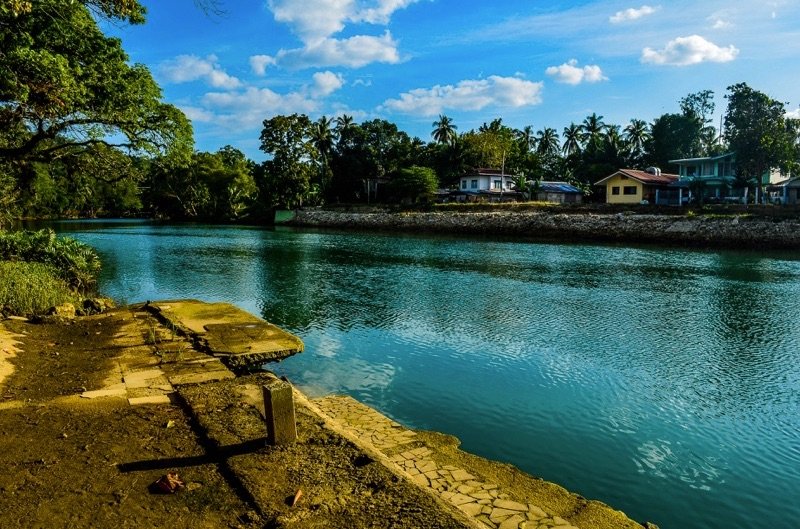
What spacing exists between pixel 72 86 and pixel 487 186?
7087 cm

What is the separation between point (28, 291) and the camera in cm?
1505

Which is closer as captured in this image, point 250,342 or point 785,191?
point 250,342

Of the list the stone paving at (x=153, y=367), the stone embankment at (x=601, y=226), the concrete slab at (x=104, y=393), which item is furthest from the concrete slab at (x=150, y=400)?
the stone embankment at (x=601, y=226)

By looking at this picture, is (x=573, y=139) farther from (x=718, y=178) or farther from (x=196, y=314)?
(x=196, y=314)

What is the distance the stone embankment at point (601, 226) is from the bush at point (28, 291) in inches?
1974

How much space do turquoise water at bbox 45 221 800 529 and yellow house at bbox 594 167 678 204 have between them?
3209 centimetres

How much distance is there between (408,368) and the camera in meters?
14.2

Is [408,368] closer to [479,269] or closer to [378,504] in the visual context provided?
[378,504]

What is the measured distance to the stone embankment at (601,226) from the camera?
48844 millimetres

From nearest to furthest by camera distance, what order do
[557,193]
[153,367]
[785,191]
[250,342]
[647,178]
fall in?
[153,367] < [250,342] < [785,191] < [647,178] < [557,193]

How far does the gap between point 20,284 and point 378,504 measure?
14.2m

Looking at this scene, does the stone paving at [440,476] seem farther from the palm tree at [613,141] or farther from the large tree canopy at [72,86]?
the palm tree at [613,141]

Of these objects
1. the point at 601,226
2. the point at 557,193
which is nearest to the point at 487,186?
the point at 557,193

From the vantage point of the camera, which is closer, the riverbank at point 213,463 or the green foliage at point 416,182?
the riverbank at point 213,463
